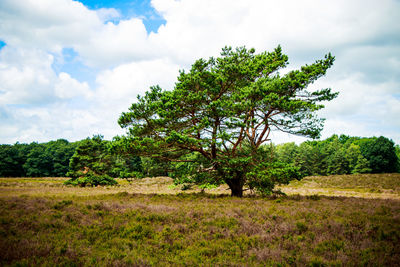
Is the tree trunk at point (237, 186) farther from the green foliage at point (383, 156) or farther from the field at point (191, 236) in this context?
the green foliage at point (383, 156)

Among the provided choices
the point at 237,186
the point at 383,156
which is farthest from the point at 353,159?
the point at 237,186

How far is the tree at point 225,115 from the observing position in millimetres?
13805

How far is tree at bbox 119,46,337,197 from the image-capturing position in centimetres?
1380

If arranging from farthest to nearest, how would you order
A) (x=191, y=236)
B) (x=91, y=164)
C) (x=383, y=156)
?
(x=383, y=156) < (x=91, y=164) < (x=191, y=236)

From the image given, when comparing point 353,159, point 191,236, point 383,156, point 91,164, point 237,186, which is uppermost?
point 383,156

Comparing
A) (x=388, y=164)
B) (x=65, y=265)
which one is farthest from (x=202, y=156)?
(x=388, y=164)

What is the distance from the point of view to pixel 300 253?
21.5 feet

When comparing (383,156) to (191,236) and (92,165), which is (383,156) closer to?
(92,165)

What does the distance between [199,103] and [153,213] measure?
7546mm

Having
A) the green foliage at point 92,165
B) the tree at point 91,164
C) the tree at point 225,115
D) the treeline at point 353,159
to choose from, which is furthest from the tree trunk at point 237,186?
the treeline at point 353,159

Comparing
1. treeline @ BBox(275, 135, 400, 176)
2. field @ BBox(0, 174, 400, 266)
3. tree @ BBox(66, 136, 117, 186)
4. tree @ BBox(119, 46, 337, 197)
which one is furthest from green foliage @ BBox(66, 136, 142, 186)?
treeline @ BBox(275, 135, 400, 176)

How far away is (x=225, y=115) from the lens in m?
14.8

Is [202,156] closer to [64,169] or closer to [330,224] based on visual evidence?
[330,224]

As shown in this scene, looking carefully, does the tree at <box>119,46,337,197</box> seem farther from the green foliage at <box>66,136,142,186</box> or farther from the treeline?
the treeline
